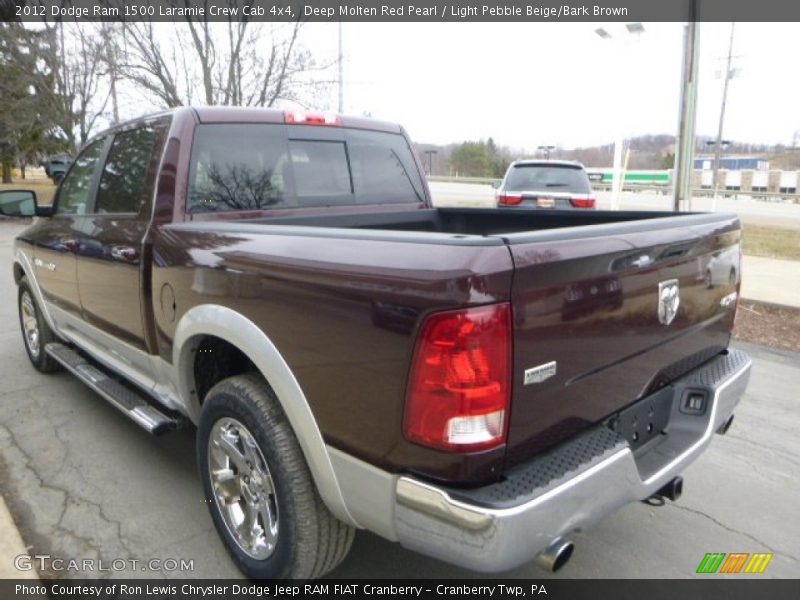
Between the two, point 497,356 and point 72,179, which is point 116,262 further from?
point 497,356

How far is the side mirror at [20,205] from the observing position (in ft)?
13.6

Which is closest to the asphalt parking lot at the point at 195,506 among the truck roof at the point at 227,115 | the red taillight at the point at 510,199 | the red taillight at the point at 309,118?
the truck roof at the point at 227,115

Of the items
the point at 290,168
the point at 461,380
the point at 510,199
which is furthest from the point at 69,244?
the point at 510,199

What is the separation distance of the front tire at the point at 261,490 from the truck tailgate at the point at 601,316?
2.67 ft

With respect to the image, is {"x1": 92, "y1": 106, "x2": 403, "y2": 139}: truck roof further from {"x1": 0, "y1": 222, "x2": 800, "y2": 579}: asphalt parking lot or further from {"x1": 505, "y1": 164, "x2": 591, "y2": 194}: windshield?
{"x1": 505, "y1": 164, "x2": 591, "y2": 194}: windshield

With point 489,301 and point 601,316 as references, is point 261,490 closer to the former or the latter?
point 489,301

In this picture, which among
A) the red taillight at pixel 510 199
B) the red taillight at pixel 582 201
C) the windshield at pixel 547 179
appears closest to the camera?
the red taillight at pixel 582 201

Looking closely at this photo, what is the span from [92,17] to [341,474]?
17.5m

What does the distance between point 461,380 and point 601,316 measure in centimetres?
59

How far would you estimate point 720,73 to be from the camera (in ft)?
103

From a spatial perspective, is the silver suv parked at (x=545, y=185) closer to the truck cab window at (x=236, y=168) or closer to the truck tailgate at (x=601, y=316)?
the truck cab window at (x=236, y=168)

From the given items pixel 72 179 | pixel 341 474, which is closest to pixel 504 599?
pixel 341 474

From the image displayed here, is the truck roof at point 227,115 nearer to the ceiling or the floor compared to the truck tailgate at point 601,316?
nearer to the ceiling

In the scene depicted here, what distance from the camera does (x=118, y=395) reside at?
3.46m
